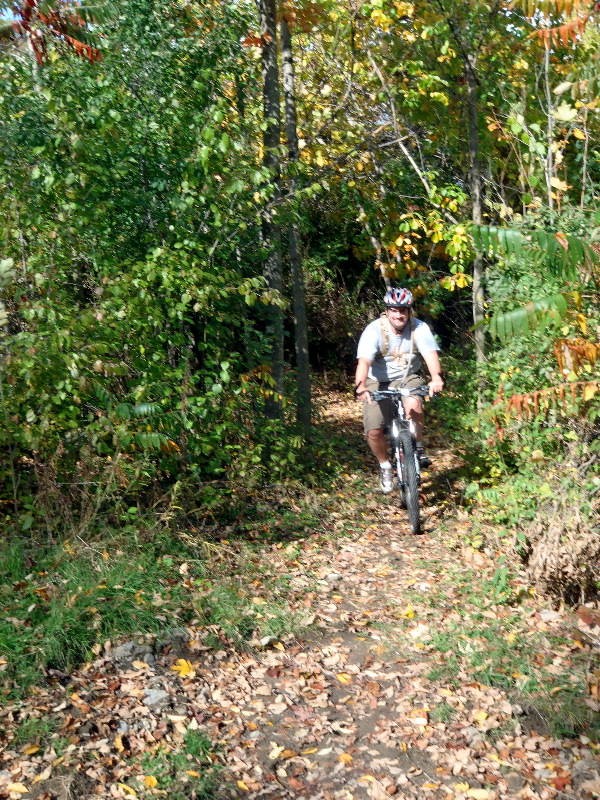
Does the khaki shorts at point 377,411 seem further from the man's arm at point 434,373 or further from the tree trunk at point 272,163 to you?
the tree trunk at point 272,163

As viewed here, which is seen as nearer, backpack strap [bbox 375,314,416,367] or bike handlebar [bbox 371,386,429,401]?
bike handlebar [bbox 371,386,429,401]

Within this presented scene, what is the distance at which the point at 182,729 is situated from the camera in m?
4.68

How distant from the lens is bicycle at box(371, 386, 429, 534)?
7.92 m

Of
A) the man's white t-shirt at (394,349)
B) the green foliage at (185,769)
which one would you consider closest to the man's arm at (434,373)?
the man's white t-shirt at (394,349)

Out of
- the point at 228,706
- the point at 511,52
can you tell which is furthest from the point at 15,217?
the point at 511,52

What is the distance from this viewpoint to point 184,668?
527cm

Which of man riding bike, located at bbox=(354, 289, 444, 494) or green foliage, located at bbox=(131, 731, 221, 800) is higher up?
man riding bike, located at bbox=(354, 289, 444, 494)

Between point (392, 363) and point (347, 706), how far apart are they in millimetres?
3966

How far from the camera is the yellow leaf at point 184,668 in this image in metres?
5.23

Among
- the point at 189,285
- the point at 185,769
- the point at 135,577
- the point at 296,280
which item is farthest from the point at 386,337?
the point at 185,769

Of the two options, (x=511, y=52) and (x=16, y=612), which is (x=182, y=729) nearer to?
(x=16, y=612)

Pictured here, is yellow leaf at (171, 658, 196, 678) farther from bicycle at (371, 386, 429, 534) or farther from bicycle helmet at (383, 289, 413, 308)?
bicycle helmet at (383, 289, 413, 308)

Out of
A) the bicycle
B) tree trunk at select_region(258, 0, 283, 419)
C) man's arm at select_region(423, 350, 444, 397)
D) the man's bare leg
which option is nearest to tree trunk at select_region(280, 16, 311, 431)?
tree trunk at select_region(258, 0, 283, 419)

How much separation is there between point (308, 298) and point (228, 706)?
10.4 m
